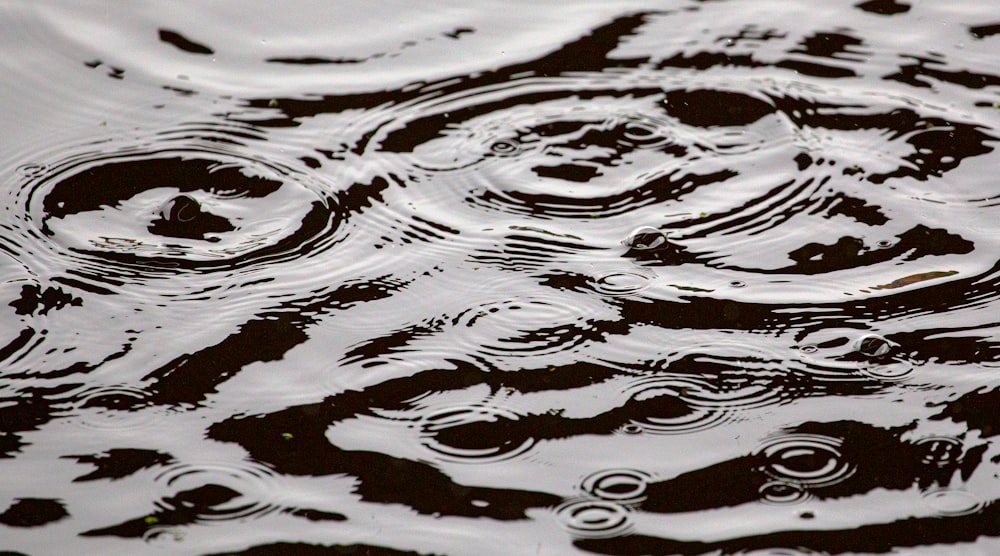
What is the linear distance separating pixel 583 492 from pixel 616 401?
233mm

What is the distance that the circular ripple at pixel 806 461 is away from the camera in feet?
5.86

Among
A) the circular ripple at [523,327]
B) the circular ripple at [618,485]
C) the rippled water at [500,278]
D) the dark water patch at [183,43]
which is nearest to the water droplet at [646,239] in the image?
the rippled water at [500,278]

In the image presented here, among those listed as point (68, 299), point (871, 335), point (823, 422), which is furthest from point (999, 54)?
point (68, 299)

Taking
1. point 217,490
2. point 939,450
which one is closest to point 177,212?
point 217,490

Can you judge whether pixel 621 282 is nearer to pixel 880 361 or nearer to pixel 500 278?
pixel 500 278

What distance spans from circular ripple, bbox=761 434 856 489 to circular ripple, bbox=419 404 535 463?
43 centimetres

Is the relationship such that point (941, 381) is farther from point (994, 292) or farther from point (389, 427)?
point (389, 427)

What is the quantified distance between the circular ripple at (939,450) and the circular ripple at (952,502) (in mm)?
64

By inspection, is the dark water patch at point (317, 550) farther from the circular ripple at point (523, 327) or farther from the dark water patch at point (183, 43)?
the dark water patch at point (183, 43)

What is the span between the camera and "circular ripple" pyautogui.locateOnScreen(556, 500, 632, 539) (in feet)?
5.58

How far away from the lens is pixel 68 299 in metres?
2.14

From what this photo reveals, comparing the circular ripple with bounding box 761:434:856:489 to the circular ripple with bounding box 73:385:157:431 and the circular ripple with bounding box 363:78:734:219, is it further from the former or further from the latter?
the circular ripple with bounding box 73:385:157:431

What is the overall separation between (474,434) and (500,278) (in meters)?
0.45

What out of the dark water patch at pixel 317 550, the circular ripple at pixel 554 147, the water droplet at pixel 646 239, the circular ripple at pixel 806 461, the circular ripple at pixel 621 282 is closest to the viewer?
the dark water patch at pixel 317 550
